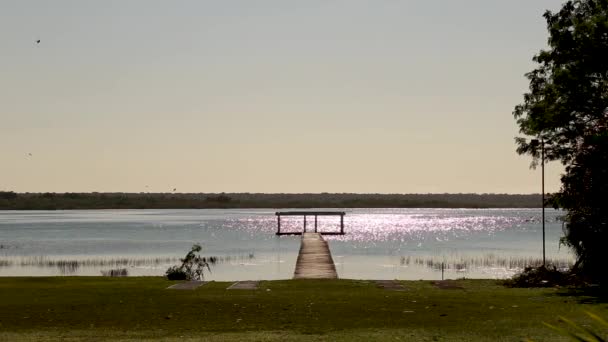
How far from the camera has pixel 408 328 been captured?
59.7ft

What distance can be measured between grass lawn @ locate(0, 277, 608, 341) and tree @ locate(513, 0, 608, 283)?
146 inches

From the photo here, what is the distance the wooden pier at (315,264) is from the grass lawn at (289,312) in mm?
6227

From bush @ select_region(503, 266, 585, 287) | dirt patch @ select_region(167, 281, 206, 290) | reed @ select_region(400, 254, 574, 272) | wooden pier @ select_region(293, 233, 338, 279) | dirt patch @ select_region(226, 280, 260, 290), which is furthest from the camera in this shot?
reed @ select_region(400, 254, 574, 272)

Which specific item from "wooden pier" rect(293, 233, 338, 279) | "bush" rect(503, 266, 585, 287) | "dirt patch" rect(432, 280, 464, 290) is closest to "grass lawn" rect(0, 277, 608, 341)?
"dirt patch" rect(432, 280, 464, 290)

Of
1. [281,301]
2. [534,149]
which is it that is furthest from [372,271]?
[281,301]

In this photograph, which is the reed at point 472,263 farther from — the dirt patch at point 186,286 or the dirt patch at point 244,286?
the dirt patch at point 186,286

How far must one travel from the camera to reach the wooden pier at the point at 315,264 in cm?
3606

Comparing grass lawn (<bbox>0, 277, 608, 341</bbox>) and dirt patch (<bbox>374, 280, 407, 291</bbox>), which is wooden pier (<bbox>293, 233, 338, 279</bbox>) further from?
grass lawn (<bbox>0, 277, 608, 341</bbox>)

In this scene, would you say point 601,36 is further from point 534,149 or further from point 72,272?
point 72,272

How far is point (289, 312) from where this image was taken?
2120cm

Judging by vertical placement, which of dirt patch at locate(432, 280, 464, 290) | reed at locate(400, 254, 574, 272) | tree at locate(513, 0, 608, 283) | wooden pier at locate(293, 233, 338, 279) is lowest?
reed at locate(400, 254, 574, 272)

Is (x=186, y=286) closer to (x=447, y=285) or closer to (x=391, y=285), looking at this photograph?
(x=391, y=285)

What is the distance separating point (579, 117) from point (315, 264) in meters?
15.2

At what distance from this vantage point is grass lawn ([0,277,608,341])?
1759cm
